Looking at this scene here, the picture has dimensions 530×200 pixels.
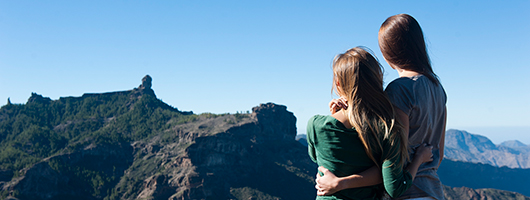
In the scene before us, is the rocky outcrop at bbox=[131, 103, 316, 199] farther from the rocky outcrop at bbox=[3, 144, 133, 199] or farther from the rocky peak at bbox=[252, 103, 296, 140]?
the rocky outcrop at bbox=[3, 144, 133, 199]

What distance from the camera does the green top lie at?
3.82 metres

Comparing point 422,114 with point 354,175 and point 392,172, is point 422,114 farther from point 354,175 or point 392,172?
point 354,175

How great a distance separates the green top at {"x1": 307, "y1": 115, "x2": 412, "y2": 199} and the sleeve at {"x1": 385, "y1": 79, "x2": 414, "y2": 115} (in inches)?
15.5

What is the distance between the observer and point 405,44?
436 centimetres

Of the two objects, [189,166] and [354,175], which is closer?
[354,175]

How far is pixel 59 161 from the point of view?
138375 mm

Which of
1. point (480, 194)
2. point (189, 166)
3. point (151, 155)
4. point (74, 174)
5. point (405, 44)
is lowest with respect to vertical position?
point (480, 194)

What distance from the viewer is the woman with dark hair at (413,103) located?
397 cm

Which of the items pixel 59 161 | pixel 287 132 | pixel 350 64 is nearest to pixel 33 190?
pixel 59 161

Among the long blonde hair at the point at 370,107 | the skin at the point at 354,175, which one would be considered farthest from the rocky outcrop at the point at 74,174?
the long blonde hair at the point at 370,107

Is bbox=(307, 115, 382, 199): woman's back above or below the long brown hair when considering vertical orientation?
below

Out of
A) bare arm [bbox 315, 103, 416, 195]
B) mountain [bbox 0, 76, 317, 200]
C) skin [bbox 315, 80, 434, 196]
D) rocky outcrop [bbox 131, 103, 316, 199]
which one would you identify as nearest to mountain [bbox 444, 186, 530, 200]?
rocky outcrop [bbox 131, 103, 316, 199]

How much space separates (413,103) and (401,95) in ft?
0.43

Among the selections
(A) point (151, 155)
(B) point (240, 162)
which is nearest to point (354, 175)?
(B) point (240, 162)
